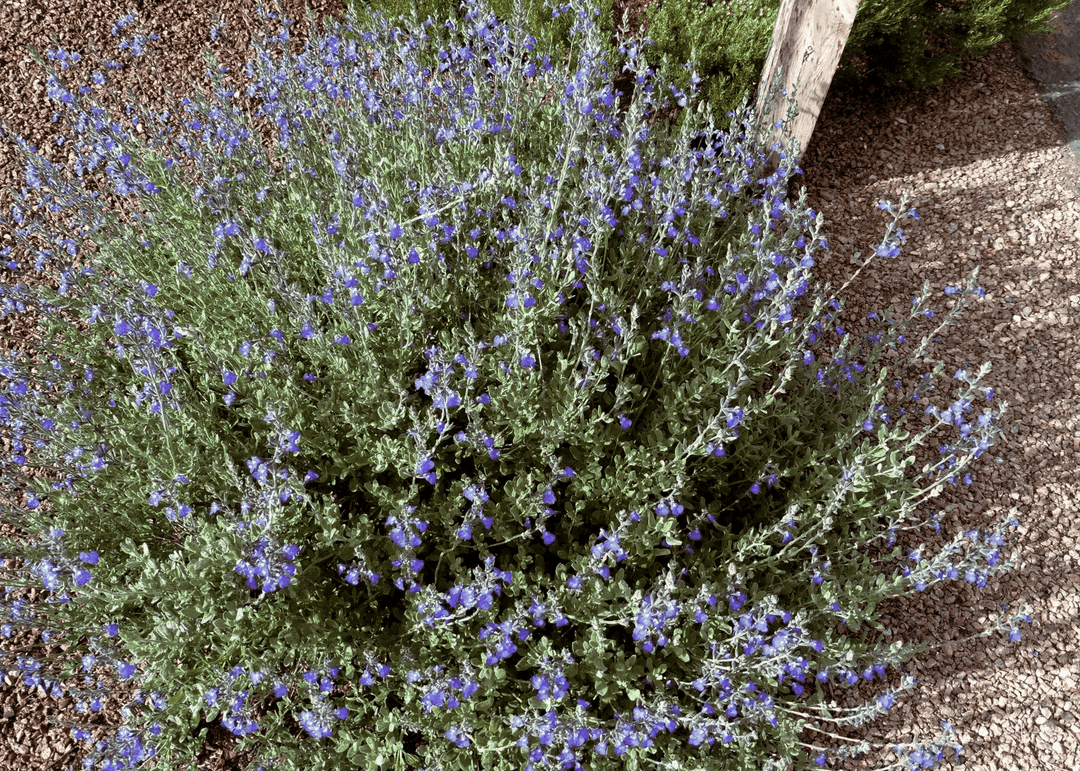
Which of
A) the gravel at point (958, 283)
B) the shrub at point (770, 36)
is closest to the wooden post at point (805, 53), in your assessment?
the shrub at point (770, 36)

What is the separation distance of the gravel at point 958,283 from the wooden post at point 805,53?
819mm

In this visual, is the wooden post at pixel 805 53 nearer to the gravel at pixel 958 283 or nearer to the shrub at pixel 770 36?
the shrub at pixel 770 36

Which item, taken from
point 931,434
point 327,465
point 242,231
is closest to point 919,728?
point 931,434

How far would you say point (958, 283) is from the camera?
4.70 metres

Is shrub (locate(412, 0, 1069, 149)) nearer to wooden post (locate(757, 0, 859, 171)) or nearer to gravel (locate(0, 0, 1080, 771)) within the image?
gravel (locate(0, 0, 1080, 771))

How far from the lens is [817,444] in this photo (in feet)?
11.0

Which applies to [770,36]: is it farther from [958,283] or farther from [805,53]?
[958,283]

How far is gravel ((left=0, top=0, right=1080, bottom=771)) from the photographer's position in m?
3.15

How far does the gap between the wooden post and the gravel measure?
0.82 metres

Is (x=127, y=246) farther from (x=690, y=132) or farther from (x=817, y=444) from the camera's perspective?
(x=817, y=444)

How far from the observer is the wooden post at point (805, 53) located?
165 inches

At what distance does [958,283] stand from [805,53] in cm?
186

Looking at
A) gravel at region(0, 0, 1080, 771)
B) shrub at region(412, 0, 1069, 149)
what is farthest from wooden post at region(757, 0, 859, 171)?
gravel at region(0, 0, 1080, 771)

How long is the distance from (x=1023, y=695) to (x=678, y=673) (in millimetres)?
1737
